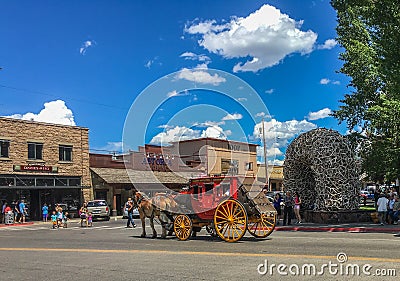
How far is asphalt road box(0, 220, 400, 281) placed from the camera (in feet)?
31.9

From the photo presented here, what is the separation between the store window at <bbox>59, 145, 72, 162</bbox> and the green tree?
960 inches

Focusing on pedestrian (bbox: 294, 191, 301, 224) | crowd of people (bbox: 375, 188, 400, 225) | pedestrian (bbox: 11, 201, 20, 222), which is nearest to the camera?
crowd of people (bbox: 375, 188, 400, 225)

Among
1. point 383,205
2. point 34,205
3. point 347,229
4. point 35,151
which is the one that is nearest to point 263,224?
point 347,229

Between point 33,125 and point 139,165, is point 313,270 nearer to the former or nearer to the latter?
point 33,125

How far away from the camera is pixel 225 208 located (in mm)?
16203

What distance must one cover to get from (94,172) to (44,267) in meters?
34.3

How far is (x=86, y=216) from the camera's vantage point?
31609mm

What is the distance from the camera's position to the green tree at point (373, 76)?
20.9m

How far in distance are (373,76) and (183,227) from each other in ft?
45.5

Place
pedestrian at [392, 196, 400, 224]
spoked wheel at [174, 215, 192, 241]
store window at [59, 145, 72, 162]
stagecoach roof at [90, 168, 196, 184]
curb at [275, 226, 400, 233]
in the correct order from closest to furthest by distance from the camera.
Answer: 1. spoked wheel at [174, 215, 192, 241]
2. curb at [275, 226, 400, 233]
3. pedestrian at [392, 196, 400, 224]
4. store window at [59, 145, 72, 162]
5. stagecoach roof at [90, 168, 196, 184]

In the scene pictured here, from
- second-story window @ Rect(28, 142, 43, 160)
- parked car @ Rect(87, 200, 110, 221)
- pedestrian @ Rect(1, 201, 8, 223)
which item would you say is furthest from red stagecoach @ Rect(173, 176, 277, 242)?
second-story window @ Rect(28, 142, 43, 160)

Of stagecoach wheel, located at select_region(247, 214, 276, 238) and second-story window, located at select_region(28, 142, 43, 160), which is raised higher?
second-story window, located at select_region(28, 142, 43, 160)

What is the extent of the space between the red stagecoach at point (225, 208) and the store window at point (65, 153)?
2823 centimetres

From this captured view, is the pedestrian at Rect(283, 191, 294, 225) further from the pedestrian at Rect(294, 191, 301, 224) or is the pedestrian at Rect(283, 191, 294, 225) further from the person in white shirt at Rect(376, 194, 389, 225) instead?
the person in white shirt at Rect(376, 194, 389, 225)
